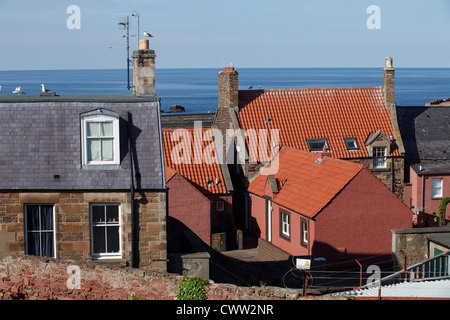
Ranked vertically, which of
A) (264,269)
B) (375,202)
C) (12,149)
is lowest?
(264,269)

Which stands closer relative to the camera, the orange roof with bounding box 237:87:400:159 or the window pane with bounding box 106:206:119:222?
the window pane with bounding box 106:206:119:222

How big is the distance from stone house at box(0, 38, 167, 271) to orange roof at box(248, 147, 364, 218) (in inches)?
465

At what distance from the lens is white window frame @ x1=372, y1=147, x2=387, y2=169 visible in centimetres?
4569

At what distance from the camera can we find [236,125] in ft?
145

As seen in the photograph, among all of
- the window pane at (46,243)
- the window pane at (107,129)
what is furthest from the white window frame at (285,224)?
the window pane at (46,243)

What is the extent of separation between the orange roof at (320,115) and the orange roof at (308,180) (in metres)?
5.29

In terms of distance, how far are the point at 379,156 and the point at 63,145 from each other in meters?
28.3

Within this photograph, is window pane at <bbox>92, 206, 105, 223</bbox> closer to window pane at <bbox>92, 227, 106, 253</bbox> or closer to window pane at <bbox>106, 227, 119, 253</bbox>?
window pane at <bbox>92, 227, 106, 253</bbox>

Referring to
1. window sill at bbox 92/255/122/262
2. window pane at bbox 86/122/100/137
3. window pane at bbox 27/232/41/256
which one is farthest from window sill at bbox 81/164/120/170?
window sill at bbox 92/255/122/262

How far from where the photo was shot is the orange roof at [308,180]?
105ft

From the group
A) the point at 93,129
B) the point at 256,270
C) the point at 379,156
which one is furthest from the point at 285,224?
the point at 93,129
